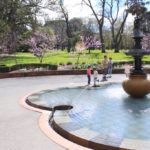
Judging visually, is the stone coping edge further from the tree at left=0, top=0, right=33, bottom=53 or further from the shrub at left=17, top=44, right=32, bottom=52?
the shrub at left=17, top=44, right=32, bottom=52

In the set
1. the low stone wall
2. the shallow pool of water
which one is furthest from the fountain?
the low stone wall

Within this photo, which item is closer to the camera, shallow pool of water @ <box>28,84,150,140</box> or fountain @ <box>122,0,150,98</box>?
shallow pool of water @ <box>28,84,150,140</box>

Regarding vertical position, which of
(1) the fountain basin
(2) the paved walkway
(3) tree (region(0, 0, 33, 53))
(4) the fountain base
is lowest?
(2) the paved walkway

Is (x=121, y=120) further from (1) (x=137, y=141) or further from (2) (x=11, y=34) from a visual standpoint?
(2) (x=11, y=34)

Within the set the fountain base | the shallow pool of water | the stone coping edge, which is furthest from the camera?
the stone coping edge

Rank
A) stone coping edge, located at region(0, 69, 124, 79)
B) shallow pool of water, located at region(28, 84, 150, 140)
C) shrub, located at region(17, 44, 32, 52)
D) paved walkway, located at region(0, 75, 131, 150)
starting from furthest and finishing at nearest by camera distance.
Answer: shrub, located at region(17, 44, 32, 52) → stone coping edge, located at region(0, 69, 124, 79) → shallow pool of water, located at region(28, 84, 150, 140) → paved walkway, located at region(0, 75, 131, 150)

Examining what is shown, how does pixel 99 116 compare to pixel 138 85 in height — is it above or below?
below

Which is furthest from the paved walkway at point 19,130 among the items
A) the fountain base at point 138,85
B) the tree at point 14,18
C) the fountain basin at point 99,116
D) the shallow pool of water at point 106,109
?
the tree at point 14,18

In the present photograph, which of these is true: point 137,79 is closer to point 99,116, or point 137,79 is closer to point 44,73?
point 99,116

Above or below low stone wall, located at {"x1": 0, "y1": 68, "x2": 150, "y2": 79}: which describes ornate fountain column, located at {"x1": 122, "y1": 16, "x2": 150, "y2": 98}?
above

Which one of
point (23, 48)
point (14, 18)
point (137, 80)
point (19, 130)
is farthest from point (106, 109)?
point (23, 48)

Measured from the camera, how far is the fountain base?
1480 cm

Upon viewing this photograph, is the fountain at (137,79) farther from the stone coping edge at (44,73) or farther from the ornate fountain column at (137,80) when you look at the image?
the stone coping edge at (44,73)

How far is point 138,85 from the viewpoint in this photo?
14812mm
